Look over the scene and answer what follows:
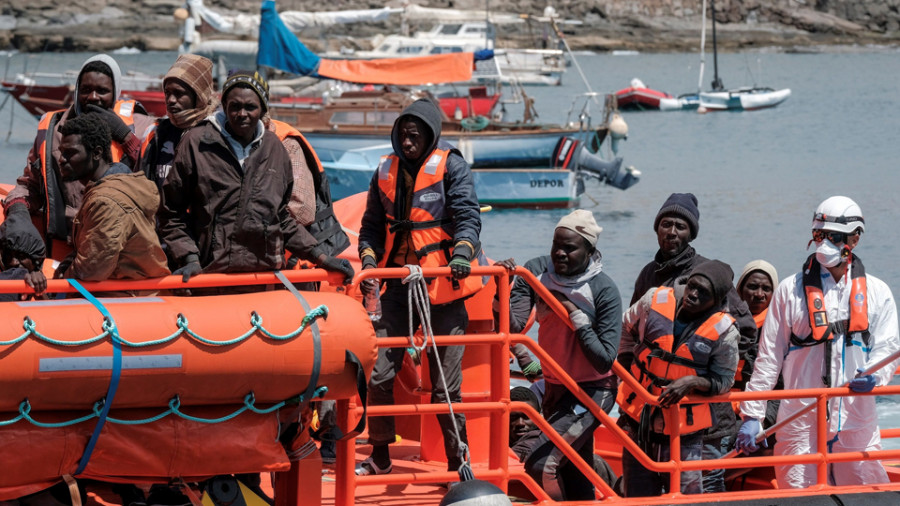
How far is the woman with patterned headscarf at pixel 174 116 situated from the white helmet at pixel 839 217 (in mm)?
2915

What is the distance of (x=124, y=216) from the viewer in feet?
14.6

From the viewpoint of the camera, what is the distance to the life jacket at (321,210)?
551cm

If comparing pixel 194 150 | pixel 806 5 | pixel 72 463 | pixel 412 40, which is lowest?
pixel 72 463

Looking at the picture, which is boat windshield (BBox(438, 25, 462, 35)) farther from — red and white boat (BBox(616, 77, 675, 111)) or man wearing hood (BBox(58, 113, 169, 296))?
man wearing hood (BBox(58, 113, 169, 296))

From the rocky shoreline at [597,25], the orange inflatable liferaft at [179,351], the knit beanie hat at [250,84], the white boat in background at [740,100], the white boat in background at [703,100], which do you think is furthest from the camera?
the rocky shoreline at [597,25]

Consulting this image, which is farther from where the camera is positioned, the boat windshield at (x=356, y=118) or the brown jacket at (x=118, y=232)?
the boat windshield at (x=356, y=118)

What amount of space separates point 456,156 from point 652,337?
1246 mm

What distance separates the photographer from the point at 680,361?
532 cm

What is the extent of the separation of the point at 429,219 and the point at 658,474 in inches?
64.5

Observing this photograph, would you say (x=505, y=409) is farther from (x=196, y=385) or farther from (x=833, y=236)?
(x=833, y=236)

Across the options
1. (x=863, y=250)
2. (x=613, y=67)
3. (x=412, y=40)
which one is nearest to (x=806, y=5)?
(x=613, y=67)

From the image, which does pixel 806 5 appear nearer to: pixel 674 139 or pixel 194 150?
pixel 674 139

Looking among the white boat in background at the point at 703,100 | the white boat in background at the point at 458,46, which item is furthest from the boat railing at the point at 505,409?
the white boat in background at the point at 703,100

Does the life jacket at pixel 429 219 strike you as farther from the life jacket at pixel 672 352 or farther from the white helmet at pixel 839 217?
the white helmet at pixel 839 217
